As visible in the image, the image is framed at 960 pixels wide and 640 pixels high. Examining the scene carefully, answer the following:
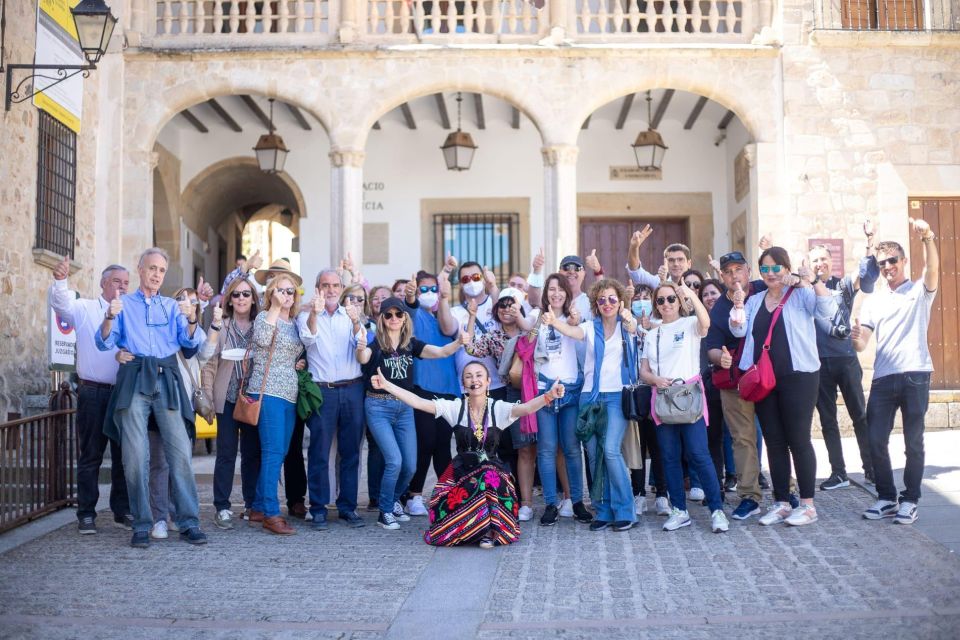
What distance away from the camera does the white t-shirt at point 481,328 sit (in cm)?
709

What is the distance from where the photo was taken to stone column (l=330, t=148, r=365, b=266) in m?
13.0

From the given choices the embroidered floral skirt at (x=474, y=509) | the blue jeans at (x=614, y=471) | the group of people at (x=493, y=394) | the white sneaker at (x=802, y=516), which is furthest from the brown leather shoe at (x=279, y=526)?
the white sneaker at (x=802, y=516)

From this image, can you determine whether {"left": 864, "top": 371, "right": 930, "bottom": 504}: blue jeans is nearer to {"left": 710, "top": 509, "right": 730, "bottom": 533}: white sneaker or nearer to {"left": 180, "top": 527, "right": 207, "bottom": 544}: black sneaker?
{"left": 710, "top": 509, "right": 730, "bottom": 533}: white sneaker

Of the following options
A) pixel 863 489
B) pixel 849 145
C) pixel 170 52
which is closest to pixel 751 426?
pixel 863 489

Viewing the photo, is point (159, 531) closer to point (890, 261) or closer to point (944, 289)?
point (890, 261)

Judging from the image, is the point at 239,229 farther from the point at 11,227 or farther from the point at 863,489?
the point at 863,489

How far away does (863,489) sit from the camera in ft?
24.6

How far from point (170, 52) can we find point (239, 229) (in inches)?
386

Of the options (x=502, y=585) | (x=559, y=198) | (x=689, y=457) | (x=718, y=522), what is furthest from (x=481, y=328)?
(x=559, y=198)

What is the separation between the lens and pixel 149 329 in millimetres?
6266

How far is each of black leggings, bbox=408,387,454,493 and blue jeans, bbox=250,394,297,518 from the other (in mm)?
965

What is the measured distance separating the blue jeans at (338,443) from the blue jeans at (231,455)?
0.37 meters

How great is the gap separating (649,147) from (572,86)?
2.18m

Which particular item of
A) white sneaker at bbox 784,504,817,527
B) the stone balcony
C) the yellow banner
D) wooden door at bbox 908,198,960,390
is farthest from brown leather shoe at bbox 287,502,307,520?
wooden door at bbox 908,198,960,390
